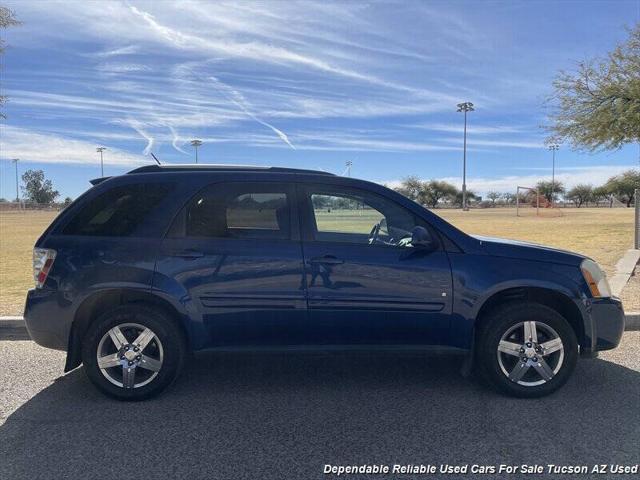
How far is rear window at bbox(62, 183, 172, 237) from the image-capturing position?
4141 millimetres

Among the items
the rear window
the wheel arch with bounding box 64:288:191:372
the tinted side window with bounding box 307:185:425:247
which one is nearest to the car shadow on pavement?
the wheel arch with bounding box 64:288:191:372

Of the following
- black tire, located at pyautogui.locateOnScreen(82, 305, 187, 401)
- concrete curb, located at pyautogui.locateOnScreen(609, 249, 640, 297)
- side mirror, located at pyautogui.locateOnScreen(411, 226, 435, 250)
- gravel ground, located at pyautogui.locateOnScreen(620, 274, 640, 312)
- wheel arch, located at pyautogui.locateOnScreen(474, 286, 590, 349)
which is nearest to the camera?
side mirror, located at pyautogui.locateOnScreen(411, 226, 435, 250)

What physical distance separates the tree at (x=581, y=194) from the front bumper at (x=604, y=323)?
450 feet

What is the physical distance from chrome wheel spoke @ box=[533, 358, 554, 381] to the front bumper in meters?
0.36

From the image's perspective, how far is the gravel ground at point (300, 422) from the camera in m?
3.24

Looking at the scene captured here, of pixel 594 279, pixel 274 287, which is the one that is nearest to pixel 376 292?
pixel 274 287

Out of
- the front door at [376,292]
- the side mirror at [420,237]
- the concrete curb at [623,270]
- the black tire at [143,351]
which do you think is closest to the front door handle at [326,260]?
the front door at [376,292]

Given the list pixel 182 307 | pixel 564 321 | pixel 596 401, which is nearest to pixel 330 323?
pixel 182 307

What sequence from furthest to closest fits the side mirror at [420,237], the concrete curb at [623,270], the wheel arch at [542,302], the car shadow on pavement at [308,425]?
the concrete curb at [623,270], the wheel arch at [542,302], the side mirror at [420,237], the car shadow on pavement at [308,425]

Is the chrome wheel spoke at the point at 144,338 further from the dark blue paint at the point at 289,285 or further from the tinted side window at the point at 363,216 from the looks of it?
the tinted side window at the point at 363,216

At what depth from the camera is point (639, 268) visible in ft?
35.3

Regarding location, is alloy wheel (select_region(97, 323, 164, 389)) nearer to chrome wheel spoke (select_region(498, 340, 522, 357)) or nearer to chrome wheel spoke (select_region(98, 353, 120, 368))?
chrome wheel spoke (select_region(98, 353, 120, 368))

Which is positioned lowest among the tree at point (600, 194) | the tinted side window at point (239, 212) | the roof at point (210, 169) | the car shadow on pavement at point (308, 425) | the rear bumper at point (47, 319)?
the car shadow on pavement at point (308, 425)

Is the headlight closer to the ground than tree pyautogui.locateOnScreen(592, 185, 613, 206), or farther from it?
closer to the ground
